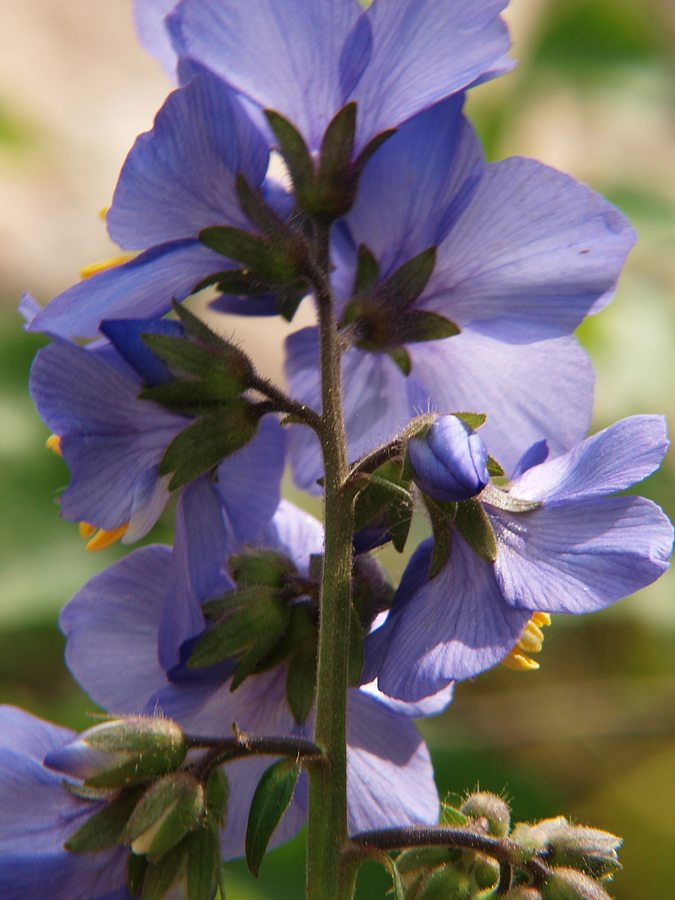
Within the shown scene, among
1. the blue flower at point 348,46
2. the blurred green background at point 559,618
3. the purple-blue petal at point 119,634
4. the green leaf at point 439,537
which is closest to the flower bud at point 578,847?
the green leaf at point 439,537

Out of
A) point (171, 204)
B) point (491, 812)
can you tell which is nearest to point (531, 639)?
point (491, 812)

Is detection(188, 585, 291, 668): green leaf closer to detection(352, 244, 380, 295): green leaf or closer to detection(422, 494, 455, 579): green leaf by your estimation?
detection(422, 494, 455, 579): green leaf

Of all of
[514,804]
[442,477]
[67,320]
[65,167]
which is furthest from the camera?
[65,167]

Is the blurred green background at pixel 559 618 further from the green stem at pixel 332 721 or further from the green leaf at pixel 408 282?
the green stem at pixel 332 721

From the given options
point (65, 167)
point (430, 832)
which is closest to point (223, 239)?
point (430, 832)

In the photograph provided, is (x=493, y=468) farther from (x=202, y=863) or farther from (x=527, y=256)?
(x=202, y=863)

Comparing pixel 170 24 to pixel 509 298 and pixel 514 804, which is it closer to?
pixel 509 298
